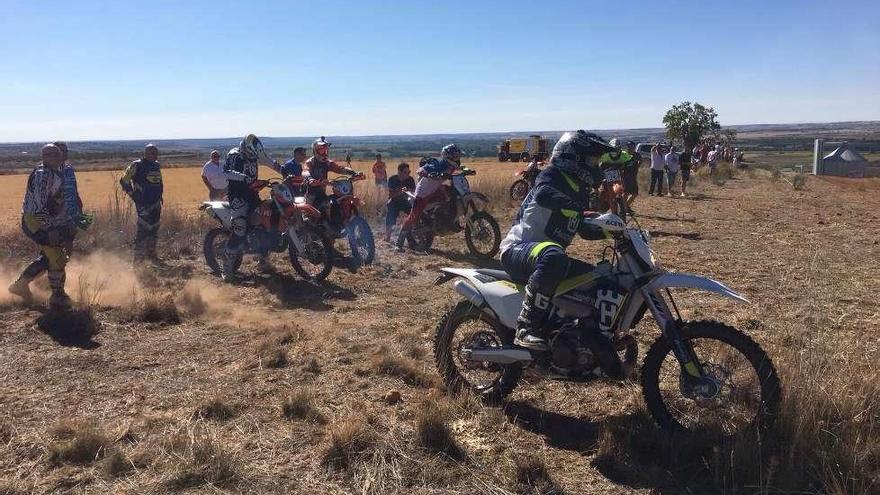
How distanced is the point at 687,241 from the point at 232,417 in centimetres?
987

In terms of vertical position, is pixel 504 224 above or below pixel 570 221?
below

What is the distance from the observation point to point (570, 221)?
14.8ft

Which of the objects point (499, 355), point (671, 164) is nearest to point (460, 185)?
point (499, 355)

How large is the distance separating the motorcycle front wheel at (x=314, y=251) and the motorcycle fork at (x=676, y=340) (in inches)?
228

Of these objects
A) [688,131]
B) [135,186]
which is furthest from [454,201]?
[688,131]

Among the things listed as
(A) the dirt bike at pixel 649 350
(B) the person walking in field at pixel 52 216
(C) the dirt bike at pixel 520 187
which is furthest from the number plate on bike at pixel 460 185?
(C) the dirt bike at pixel 520 187

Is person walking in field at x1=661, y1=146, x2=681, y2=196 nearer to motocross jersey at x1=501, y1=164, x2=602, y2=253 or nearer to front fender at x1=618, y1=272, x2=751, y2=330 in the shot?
motocross jersey at x1=501, y1=164, x2=602, y2=253

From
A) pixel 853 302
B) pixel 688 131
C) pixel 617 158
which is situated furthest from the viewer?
pixel 688 131

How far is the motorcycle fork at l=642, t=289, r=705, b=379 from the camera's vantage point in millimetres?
4121

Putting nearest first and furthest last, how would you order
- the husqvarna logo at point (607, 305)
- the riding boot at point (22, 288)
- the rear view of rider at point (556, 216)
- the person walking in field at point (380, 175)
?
the husqvarna logo at point (607, 305), the rear view of rider at point (556, 216), the riding boot at point (22, 288), the person walking in field at point (380, 175)

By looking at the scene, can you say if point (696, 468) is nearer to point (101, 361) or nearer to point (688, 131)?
point (101, 361)

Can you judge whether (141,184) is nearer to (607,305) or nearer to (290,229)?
(290,229)

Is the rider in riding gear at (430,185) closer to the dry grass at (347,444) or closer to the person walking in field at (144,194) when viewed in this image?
the person walking in field at (144,194)

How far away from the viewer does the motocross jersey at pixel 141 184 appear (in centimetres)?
1210
